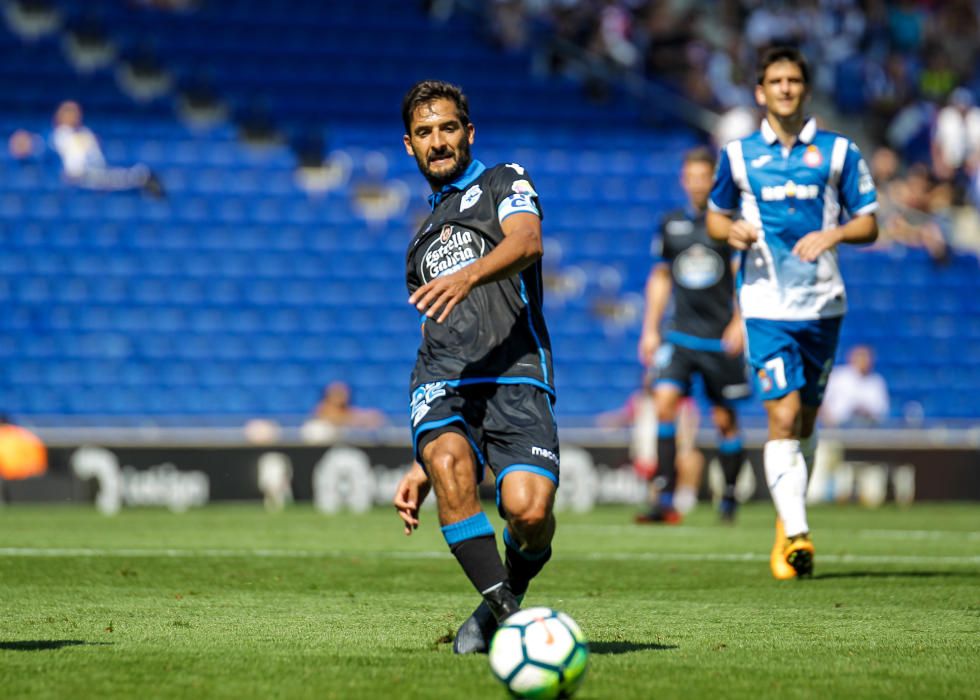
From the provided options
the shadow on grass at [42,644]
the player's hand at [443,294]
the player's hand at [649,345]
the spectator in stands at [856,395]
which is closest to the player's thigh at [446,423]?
the player's hand at [443,294]

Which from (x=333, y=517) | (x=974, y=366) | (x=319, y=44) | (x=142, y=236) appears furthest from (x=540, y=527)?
(x=319, y=44)

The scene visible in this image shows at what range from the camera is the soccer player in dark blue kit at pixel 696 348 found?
11.5 metres

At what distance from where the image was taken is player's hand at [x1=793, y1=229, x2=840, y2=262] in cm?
721

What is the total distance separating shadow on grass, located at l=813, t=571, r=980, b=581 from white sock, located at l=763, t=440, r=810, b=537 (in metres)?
0.32

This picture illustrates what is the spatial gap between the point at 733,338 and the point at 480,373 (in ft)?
21.3

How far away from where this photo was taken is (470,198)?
17.6ft

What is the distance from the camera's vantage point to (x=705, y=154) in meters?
11.2

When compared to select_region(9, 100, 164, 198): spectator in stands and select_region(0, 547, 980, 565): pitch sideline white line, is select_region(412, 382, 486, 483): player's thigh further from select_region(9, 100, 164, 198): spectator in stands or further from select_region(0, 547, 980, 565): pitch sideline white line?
select_region(9, 100, 164, 198): spectator in stands

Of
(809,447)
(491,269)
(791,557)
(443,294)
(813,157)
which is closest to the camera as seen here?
(443,294)

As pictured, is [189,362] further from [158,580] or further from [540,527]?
[540,527]

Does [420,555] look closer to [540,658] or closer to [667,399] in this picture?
[667,399]

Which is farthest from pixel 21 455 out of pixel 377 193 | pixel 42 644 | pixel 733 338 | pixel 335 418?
pixel 42 644

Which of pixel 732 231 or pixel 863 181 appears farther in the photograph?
pixel 863 181

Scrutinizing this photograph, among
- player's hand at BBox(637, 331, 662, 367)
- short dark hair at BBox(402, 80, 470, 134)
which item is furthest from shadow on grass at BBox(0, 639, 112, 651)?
player's hand at BBox(637, 331, 662, 367)
